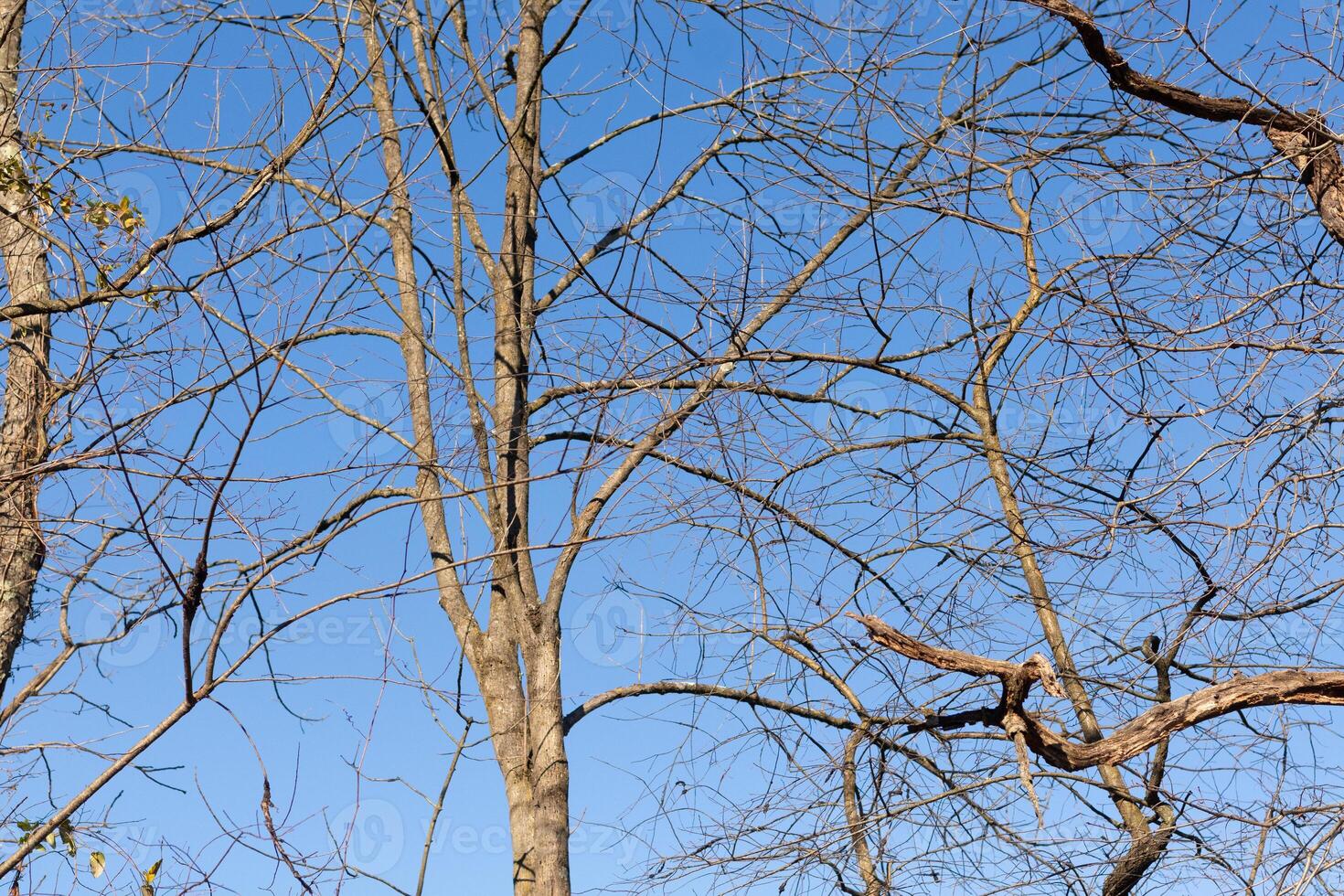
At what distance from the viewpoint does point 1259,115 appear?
4.55 meters

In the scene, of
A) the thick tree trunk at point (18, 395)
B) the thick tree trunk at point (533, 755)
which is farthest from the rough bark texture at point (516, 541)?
the thick tree trunk at point (18, 395)

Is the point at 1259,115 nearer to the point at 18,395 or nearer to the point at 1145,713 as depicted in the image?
the point at 1145,713

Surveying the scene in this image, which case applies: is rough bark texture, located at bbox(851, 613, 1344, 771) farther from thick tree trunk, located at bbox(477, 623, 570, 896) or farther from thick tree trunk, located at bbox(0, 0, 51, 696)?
thick tree trunk, located at bbox(0, 0, 51, 696)

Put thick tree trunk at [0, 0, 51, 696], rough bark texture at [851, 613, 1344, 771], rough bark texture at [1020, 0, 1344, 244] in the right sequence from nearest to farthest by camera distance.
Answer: rough bark texture at [851, 613, 1344, 771] → rough bark texture at [1020, 0, 1344, 244] → thick tree trunk at [0, 0, 51, 696]

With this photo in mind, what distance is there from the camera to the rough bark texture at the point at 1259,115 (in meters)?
4.40

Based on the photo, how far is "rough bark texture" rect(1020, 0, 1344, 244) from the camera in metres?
4.40

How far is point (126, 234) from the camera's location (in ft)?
13.7

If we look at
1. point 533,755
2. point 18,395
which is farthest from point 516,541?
point 18,395

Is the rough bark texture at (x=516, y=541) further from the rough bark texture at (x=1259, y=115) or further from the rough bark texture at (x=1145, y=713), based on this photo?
the rough bark texture at (x=1259, y=115)

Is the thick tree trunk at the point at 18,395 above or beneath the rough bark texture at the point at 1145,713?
above

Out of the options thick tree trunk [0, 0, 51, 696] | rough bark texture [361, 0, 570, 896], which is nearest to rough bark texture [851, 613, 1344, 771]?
rough bark texture [361, 0, 570, 896]

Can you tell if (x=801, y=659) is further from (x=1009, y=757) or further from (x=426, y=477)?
(x=426, y=477)

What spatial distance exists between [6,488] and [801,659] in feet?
10.3

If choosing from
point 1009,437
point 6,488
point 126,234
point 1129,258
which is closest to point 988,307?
point 1009,437
